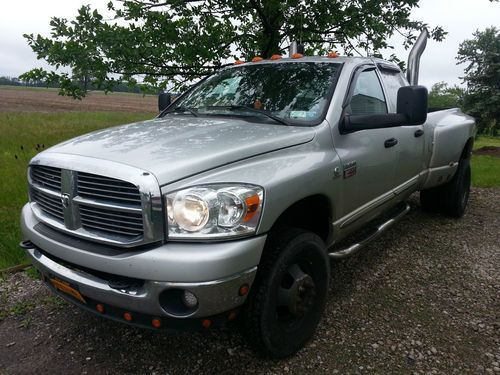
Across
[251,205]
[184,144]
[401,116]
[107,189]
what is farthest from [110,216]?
[401,116]

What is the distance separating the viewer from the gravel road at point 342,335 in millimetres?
2488

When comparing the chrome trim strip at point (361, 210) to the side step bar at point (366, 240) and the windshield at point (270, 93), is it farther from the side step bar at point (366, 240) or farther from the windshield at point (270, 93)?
the windshield at point (270, 93)

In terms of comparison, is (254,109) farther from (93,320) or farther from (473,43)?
(473,43)

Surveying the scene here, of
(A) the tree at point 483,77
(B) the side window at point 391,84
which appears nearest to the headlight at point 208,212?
(B) the side window at point 391,84

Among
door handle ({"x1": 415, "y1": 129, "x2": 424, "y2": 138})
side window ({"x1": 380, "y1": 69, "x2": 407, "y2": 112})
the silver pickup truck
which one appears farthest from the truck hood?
door handle ({"x1": 415, "y1": 129, "x2": 424, "y2": 138})

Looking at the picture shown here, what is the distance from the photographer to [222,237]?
2.00 metres

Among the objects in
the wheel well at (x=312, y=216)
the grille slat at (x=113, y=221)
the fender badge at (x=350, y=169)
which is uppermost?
the fender badge at (x=350, y=169)

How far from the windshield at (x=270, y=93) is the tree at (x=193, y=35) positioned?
2288mm

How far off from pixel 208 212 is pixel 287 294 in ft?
2.44

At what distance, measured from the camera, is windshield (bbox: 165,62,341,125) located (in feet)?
9.64

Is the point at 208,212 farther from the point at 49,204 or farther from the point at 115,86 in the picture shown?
the point at 115,86

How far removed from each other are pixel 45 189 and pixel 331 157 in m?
1.72

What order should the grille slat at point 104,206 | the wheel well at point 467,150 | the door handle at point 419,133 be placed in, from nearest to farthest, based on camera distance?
the grille slat at point 104,206
the door handle at point 419,133
the wheel well at point 467,150

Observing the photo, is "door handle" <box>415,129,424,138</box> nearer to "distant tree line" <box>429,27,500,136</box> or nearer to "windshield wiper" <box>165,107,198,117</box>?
"windshield wiper" <box>165,107,198,117</box>
